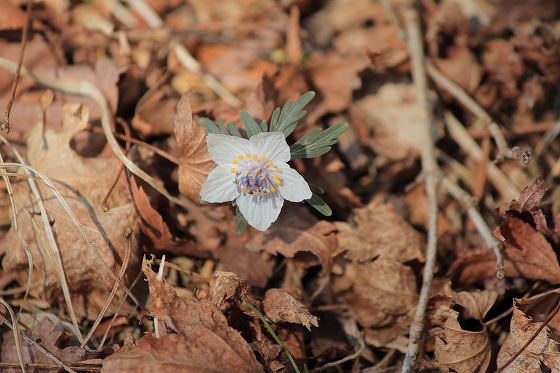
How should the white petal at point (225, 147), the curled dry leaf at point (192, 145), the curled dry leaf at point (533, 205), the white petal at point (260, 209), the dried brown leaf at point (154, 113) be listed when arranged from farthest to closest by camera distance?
the dried brown leaf at point (154, 113)
the curled dry leaf at point (192, 145)
the curled dry leaf at point (533, 205)
the white petal at point (260, 209)
the white petal at point (225, 147)

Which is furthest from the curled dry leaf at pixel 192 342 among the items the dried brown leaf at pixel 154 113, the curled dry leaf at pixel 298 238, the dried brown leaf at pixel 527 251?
the dried brown leaf at pixel 527 251

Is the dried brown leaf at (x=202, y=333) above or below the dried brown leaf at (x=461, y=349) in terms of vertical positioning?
above

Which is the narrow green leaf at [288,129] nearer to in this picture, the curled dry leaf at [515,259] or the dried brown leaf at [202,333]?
the dried brown leaf at [202,333]

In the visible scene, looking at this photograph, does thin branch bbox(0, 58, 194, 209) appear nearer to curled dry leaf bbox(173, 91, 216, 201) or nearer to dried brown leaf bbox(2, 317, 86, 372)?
curled dry leaf bbox(173, 91, 216, 201)

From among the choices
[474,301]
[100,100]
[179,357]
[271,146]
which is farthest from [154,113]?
[474,301]

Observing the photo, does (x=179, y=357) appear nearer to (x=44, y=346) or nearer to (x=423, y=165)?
(x=44, y=346)

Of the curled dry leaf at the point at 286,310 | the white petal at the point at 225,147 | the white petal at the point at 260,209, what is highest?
the white petal at the point at 225,147
